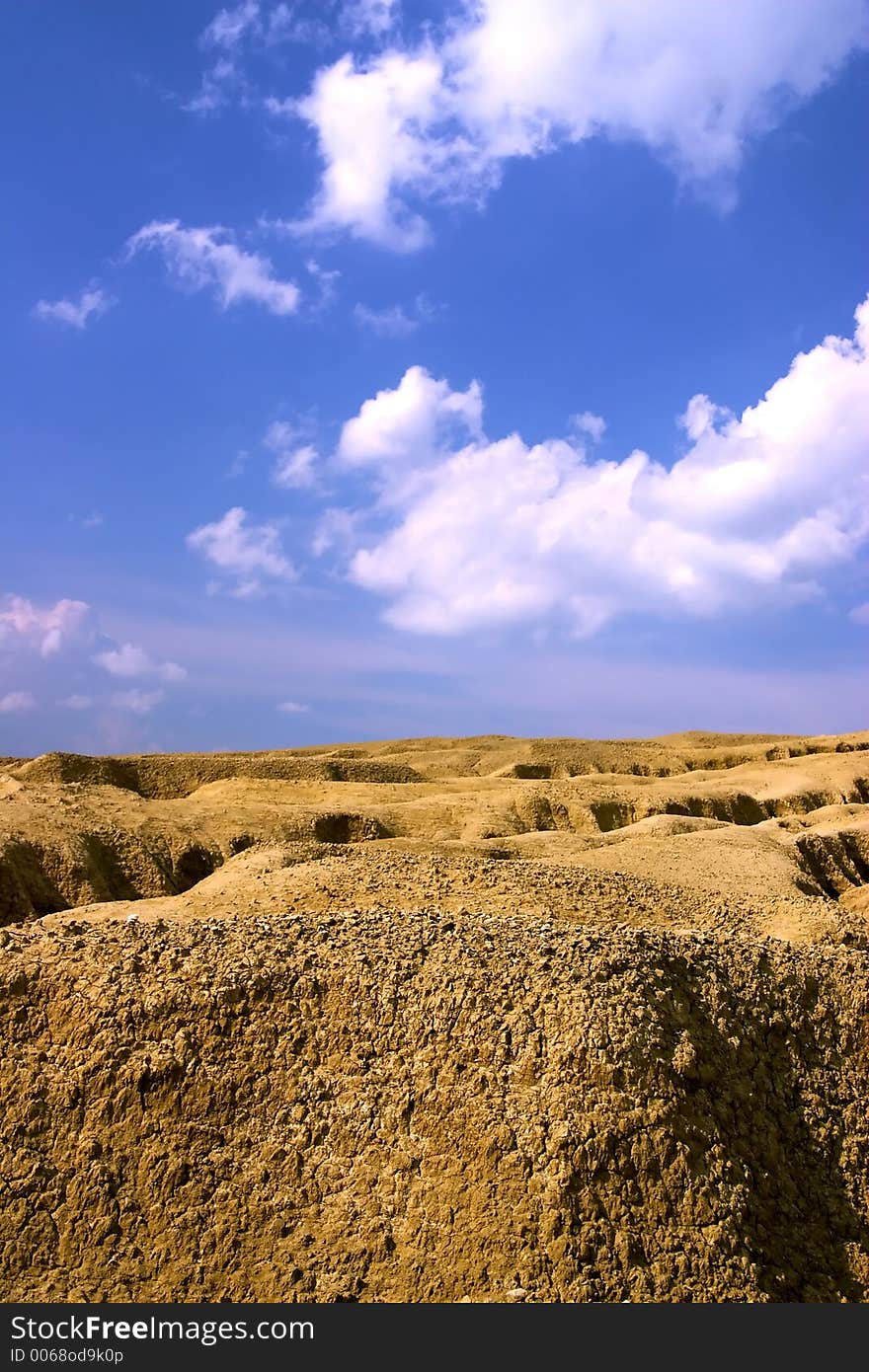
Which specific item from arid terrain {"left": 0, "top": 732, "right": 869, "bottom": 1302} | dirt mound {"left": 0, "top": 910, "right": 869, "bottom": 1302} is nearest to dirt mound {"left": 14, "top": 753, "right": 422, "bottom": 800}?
arid terrain {"left": 0, "top": 732, "right": 869, "bottom": 1302}

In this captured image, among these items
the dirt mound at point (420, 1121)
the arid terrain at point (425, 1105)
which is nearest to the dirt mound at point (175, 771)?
the arid terrain at point (425, 1105)

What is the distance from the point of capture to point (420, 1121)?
6.16 m

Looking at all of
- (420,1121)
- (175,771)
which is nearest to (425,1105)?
(420,1121)

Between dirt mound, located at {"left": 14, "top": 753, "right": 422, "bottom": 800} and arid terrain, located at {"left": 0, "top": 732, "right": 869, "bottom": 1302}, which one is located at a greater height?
dirt mound, located at {"left": 14, "top": 753, "right": 422, "bottom": 800}

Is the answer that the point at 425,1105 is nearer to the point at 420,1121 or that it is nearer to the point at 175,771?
the point at 420,1121

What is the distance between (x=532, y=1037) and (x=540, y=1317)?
1.74 m

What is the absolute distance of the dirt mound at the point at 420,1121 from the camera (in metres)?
5.56

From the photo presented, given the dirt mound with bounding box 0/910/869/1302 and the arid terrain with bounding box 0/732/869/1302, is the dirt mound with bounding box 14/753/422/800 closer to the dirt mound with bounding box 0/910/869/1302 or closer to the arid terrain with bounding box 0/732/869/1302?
the arid terrain with bounding box 0/732/869/1302

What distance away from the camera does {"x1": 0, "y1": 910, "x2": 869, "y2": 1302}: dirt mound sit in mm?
5559

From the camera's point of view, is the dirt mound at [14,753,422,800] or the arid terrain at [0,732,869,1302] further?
the dirt mound at [14,753,422,800]

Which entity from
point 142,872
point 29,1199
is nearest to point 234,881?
point 29,1199

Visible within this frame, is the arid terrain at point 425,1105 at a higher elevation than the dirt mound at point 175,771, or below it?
below

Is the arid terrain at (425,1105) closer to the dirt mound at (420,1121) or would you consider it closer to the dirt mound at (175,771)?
the dirt mound at (420,1121)

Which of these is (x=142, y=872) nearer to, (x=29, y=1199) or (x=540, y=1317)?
(x=29, y=1199)
